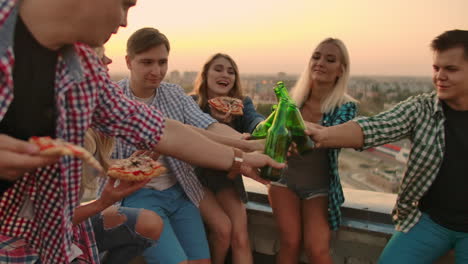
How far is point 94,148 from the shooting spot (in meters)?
2.04

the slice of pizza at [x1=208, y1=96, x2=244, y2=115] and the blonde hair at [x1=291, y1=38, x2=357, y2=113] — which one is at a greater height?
the blonde hair at [x1=291, y1=38, x2=357, y2=113]

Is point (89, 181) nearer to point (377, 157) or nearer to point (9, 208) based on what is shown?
point (9, 208)

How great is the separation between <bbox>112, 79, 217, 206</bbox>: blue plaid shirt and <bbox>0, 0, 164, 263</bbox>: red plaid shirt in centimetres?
125

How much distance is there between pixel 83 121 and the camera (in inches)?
55.7

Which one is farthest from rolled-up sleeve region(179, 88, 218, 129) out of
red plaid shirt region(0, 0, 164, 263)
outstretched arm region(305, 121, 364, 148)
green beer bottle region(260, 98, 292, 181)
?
red plaid shirt region(0, 0, 164, 263)

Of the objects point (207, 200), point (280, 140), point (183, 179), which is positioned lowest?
point (207, 200)

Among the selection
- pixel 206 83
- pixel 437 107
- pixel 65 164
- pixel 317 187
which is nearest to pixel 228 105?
pixel 206 83

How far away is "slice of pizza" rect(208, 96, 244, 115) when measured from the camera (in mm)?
3257

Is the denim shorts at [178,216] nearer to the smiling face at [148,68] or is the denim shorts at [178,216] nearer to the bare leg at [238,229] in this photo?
the bare leg at [238,229]

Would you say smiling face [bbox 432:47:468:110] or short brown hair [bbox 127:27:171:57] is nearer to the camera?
smiling face [bbox 432:47:468:110]

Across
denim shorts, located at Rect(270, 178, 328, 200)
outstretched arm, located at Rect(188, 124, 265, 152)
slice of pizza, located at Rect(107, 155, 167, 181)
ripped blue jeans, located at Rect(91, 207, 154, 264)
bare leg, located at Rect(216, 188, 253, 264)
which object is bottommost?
bare leg, located at Rect(216, 188, 253, 264)

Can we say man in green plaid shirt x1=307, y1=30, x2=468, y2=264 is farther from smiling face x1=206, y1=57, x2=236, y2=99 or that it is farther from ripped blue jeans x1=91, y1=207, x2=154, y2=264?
smiling face x1=206, y1=57, x2=236, y2=99

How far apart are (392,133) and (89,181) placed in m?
1.76

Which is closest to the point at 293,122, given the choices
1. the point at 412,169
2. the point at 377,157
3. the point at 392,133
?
the point at 392,133
